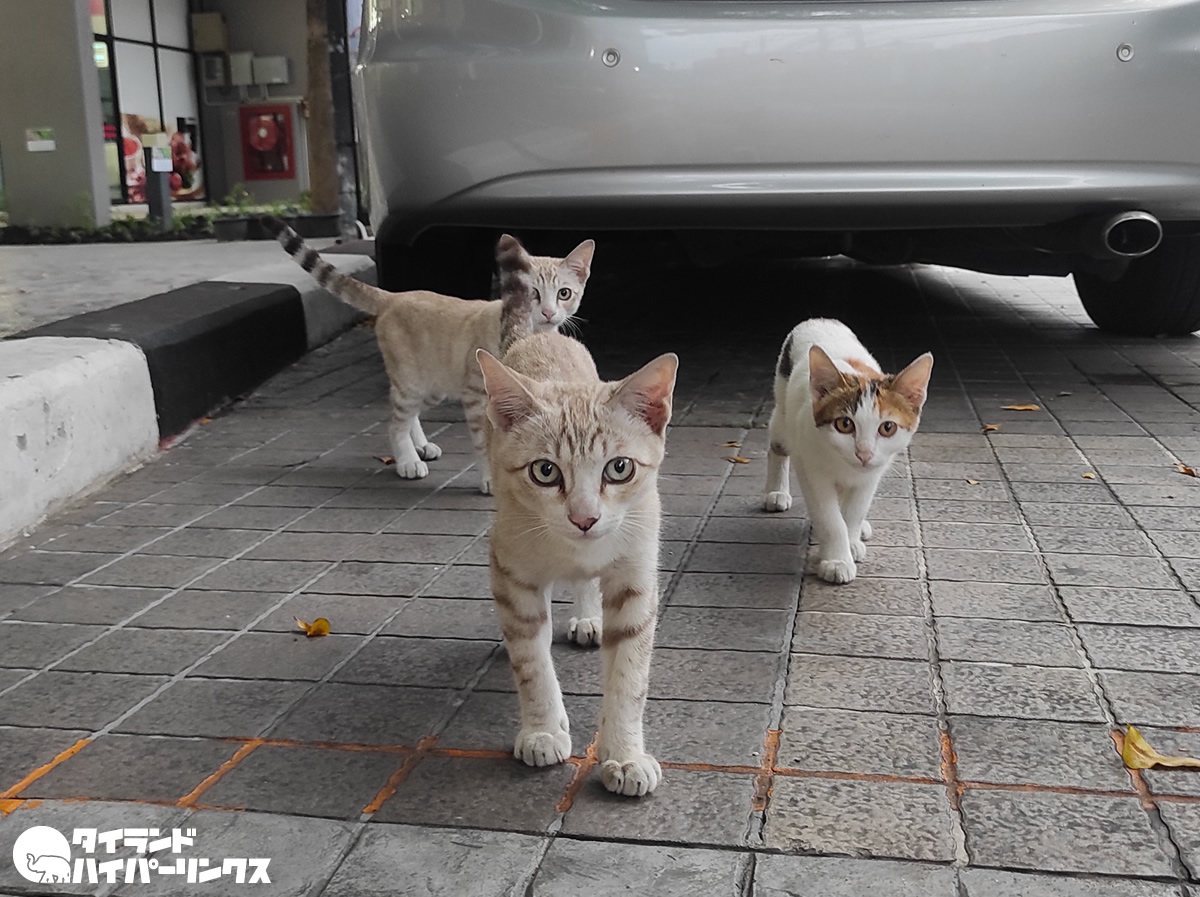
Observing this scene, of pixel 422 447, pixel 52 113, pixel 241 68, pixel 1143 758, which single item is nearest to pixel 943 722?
pixel 1143 758

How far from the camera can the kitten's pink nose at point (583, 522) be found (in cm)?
215

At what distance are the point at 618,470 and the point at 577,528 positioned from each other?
0.16 m

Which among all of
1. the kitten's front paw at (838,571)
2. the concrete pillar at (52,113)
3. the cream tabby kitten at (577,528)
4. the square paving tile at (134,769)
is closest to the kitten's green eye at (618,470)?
the cream tabby kitten at (577,528)

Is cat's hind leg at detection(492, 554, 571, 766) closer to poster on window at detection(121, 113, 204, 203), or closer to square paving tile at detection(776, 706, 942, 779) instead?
square paving tile at detection(776, 706, 942, 779)

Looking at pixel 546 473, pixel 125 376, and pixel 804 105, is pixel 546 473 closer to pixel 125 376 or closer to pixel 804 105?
pixel 804 105

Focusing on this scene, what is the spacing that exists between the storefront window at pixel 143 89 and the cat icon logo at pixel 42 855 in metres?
17.6

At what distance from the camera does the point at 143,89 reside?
19.7 m

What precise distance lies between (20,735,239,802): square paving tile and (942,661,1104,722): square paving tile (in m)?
1.55

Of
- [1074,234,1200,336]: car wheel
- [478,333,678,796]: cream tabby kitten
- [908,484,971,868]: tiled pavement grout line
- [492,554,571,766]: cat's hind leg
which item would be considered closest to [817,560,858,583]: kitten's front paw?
[908,484,971,868]: tiled pavement grout line

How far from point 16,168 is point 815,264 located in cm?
1172

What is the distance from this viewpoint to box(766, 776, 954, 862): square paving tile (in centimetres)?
190

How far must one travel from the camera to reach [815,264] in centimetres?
1034

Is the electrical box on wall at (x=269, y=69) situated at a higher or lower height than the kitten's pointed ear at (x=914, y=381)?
higher

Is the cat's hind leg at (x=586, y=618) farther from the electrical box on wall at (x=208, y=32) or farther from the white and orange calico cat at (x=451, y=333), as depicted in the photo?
the electrical box on wall at (x=208, y=32)
